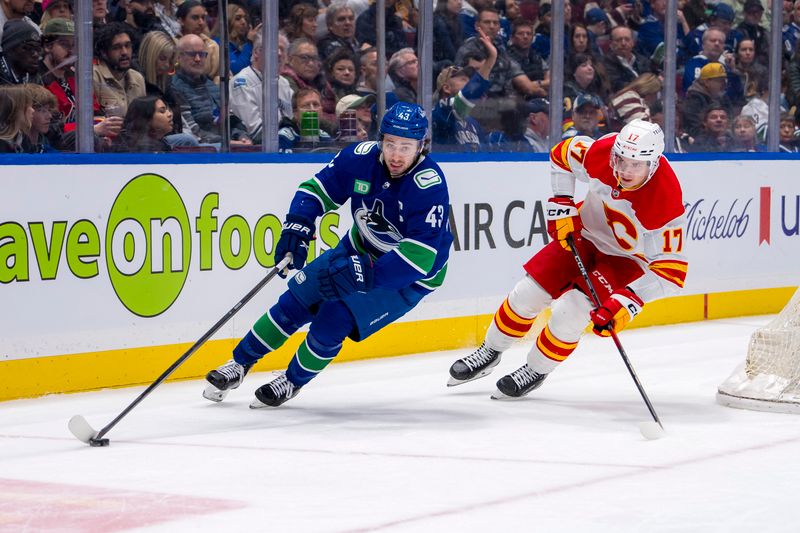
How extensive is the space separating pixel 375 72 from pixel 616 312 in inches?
91.6

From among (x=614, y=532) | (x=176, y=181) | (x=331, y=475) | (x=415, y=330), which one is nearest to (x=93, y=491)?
(x=331, y=475)

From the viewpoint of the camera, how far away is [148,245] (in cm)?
560

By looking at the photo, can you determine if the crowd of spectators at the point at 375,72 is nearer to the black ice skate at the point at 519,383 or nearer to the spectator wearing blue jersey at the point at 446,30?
the spectator wearing blue jersey at the point at 446,30

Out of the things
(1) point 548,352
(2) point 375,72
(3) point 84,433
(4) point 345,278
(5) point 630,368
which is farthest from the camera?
(2) point 375,72

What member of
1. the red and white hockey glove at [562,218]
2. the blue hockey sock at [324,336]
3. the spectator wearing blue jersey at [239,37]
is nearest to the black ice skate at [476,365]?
the red and white hockey glove at [562,218]

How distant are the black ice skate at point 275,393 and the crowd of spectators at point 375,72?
48.9 inches

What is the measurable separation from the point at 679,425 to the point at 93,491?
82.0 inches

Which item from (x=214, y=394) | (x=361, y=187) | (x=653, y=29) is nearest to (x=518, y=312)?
(x=361, y=187)

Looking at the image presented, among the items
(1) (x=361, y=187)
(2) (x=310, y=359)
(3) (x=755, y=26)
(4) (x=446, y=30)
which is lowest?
(2) (x=310, y=359)

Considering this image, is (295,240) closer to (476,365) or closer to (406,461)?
(476,365)

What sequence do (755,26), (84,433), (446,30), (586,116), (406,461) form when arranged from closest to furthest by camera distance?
1. (406,461)
2. (84,433)
3. (446,30)
4. (586,116)
5. (755,26)

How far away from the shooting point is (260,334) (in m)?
5.03

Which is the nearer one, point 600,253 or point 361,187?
point 361,187

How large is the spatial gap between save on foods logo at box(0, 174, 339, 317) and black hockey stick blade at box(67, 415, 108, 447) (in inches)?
39.0
